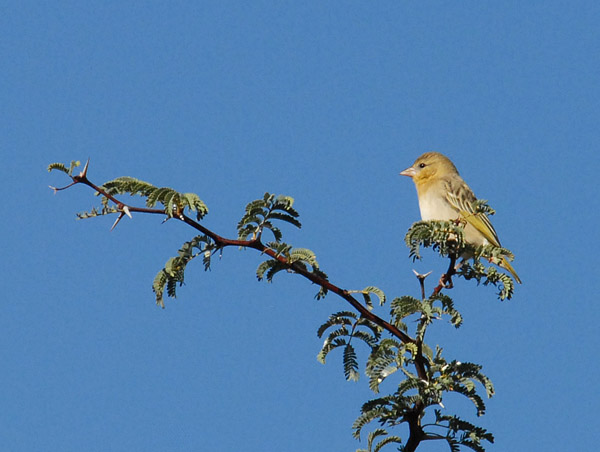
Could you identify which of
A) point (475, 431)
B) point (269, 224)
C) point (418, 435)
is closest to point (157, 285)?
point (269, 224)

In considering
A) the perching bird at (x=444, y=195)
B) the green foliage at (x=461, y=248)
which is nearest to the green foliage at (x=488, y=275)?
the green foliage at (x=461, y=248)

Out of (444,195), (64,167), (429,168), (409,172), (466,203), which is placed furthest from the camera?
(409,172)

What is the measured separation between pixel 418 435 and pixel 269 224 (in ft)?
3.42

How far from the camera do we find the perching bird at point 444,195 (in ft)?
29.0

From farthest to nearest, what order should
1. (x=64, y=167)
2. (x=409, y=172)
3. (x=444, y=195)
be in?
(x=409, y=172)
(x=444, y=195)
(x=64, y=167)

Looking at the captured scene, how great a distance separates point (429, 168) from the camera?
34.2 feet

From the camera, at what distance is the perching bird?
8836mm

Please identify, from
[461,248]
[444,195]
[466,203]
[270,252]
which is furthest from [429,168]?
[270,252]

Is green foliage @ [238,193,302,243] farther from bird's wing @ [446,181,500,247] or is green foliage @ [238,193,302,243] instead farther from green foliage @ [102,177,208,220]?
bird's wing @ [446,181,500,247]

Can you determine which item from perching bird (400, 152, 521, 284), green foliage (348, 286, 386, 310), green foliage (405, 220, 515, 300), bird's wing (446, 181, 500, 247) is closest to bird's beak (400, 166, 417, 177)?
perching bird (400, 152, 521, 284)

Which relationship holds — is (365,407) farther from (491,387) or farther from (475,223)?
(475,223)

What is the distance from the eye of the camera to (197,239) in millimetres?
3180

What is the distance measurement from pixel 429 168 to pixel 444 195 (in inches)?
42.9

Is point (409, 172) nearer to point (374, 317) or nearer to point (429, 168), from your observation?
point (429, 168)
